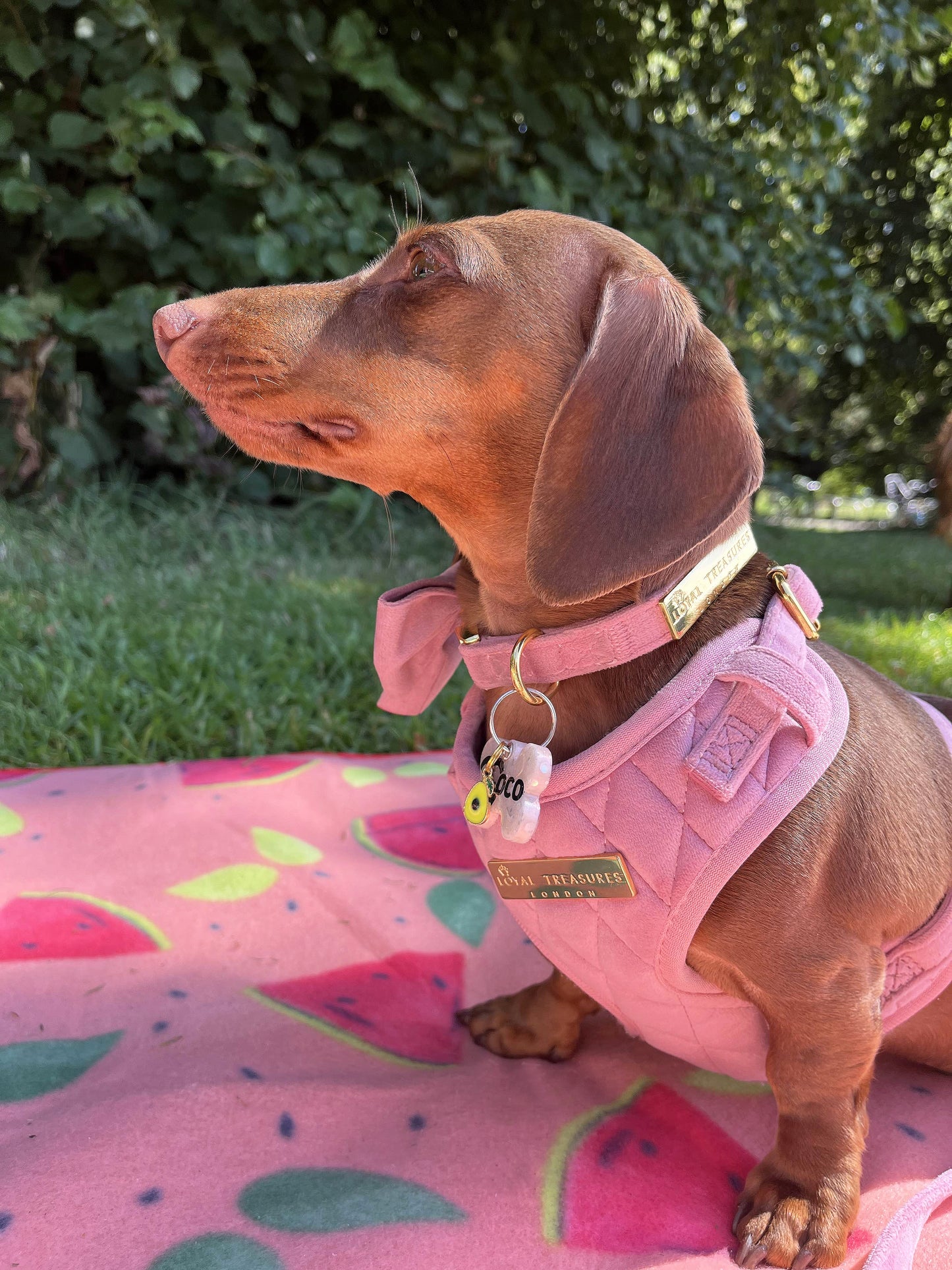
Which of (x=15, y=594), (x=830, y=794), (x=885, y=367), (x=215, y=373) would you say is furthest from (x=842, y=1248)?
(x=885, y=367)

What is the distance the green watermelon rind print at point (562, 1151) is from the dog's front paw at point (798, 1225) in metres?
0.25

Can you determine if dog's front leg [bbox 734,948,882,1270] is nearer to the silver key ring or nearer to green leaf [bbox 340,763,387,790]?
the silver key ring

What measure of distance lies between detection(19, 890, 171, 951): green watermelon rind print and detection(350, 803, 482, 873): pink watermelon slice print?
579 millimetres

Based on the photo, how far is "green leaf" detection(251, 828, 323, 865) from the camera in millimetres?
2330

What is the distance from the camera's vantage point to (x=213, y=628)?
355cm

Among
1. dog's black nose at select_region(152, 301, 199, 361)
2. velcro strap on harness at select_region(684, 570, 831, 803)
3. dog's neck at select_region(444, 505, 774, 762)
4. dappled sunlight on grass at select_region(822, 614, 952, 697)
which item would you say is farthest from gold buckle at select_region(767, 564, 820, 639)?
dappled sunlight on grass at select_region(822, 614, 952, 697)

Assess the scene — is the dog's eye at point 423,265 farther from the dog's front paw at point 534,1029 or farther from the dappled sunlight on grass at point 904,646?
the dappled sunlight on grass at point 904,646

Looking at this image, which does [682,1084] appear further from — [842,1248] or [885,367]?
[885,367]

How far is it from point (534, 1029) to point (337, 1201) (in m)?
0.53

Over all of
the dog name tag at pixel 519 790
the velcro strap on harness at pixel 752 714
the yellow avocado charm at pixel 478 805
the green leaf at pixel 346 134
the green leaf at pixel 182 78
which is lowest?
the yellow avocado charm at pixel 478 805

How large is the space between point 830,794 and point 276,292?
112 cm

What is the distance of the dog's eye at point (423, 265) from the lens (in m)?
1.50

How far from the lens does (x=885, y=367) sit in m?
14.0

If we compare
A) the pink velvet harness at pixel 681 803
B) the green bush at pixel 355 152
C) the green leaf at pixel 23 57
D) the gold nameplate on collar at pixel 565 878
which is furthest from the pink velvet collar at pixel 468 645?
the green leaf at pixel 23 57
